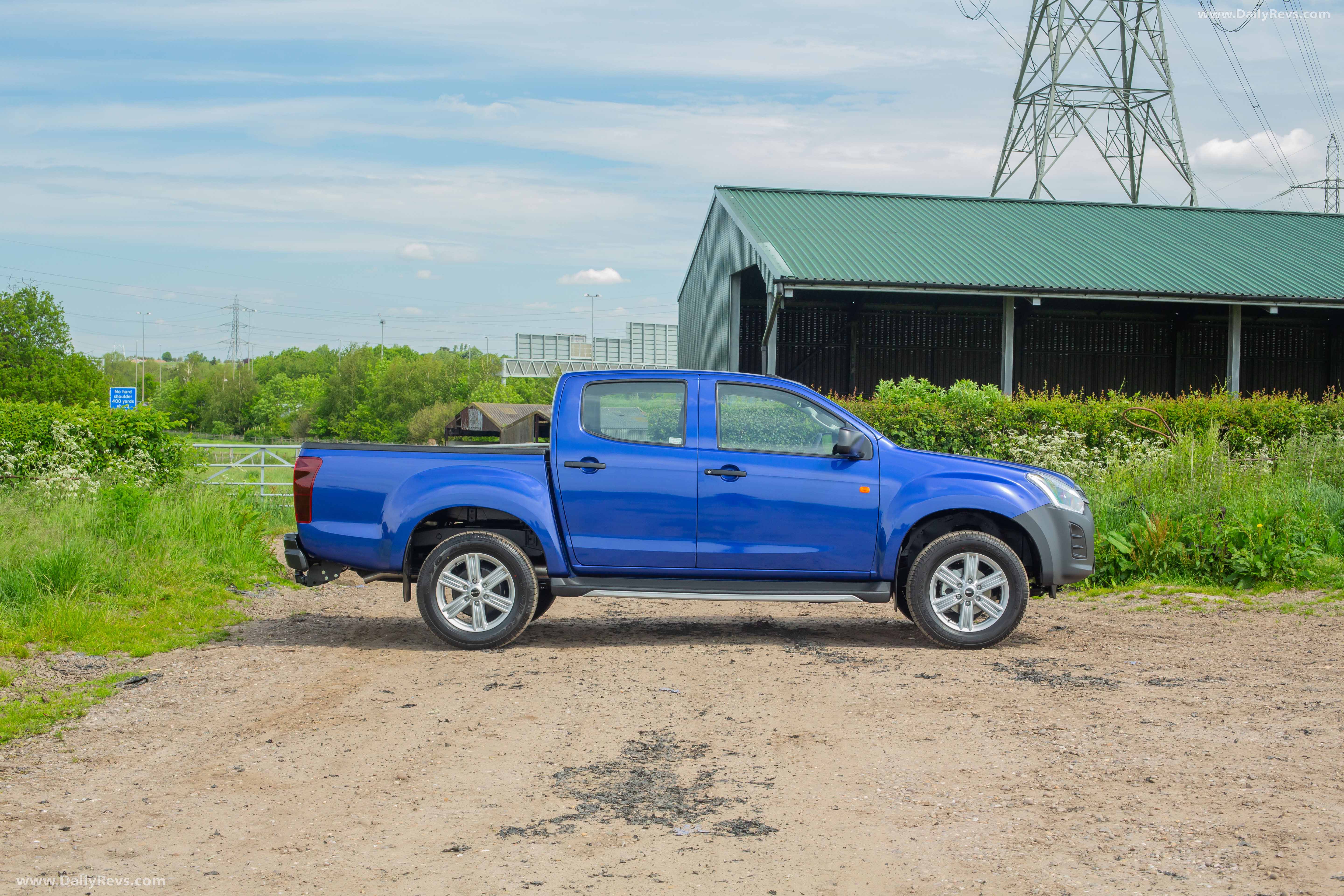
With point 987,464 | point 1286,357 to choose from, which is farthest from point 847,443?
point 1286,357

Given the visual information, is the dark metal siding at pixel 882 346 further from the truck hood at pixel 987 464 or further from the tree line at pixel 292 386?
the tree line at pixel 292 386

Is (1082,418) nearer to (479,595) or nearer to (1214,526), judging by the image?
(1214,526)

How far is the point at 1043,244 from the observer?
75.5 feet

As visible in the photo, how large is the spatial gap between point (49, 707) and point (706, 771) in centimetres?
382

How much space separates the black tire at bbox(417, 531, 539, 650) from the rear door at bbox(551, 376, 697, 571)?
41 cm

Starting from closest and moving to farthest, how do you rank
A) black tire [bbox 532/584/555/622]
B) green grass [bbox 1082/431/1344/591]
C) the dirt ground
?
1. the dirt ground
2. black tire [bbox 532/584/555/622]
3. green grass [bbox 1082/431/1344/591]

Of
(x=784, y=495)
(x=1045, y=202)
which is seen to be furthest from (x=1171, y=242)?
(x=784, y=495)

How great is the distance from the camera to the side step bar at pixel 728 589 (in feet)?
24.5

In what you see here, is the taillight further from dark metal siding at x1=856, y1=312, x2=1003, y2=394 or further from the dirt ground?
dark metal siding at x1=856, y1=312, x2=1003, y2=394

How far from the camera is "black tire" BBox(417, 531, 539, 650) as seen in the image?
7496mm

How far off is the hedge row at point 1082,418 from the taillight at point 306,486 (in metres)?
8.36

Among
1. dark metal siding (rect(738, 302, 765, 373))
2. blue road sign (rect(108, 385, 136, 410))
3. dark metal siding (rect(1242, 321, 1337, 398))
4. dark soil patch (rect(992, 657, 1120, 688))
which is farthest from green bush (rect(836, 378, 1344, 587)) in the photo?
blue road sign (rect(108, 385, 136, 410))

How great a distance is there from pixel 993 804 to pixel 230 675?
493cm

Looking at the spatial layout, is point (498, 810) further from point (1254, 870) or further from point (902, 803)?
point (1254, 870)
